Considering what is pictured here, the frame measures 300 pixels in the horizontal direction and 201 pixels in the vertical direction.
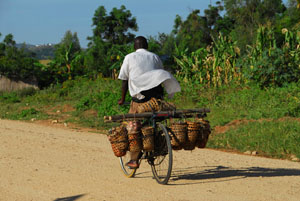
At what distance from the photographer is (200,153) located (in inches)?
371

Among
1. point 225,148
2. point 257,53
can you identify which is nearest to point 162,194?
point 225,148

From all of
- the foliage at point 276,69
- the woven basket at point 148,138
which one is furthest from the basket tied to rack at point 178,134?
the foliage at point 276,69

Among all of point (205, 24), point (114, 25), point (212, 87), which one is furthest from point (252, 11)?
point (212, 87)

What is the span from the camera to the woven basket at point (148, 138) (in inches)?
240

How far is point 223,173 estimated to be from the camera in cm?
720

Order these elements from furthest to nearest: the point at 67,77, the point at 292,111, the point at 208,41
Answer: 1. the point at 208,41
2. the point at 67,77
3. the point at 292,111

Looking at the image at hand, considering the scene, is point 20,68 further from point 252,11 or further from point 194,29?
point 252,11

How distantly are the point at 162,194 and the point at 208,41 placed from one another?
40.1 m

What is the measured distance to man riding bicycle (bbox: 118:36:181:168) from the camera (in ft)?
20.8

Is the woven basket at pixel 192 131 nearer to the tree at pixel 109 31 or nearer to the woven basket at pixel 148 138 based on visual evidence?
the woven basket at pixel 148 138

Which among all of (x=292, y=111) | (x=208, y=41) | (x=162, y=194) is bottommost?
(x=162, y=194)

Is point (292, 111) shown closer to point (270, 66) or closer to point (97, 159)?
point (270, 66)

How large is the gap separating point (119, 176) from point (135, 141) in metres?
1.15

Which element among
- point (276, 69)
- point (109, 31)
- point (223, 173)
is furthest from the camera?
point (109, 31)
